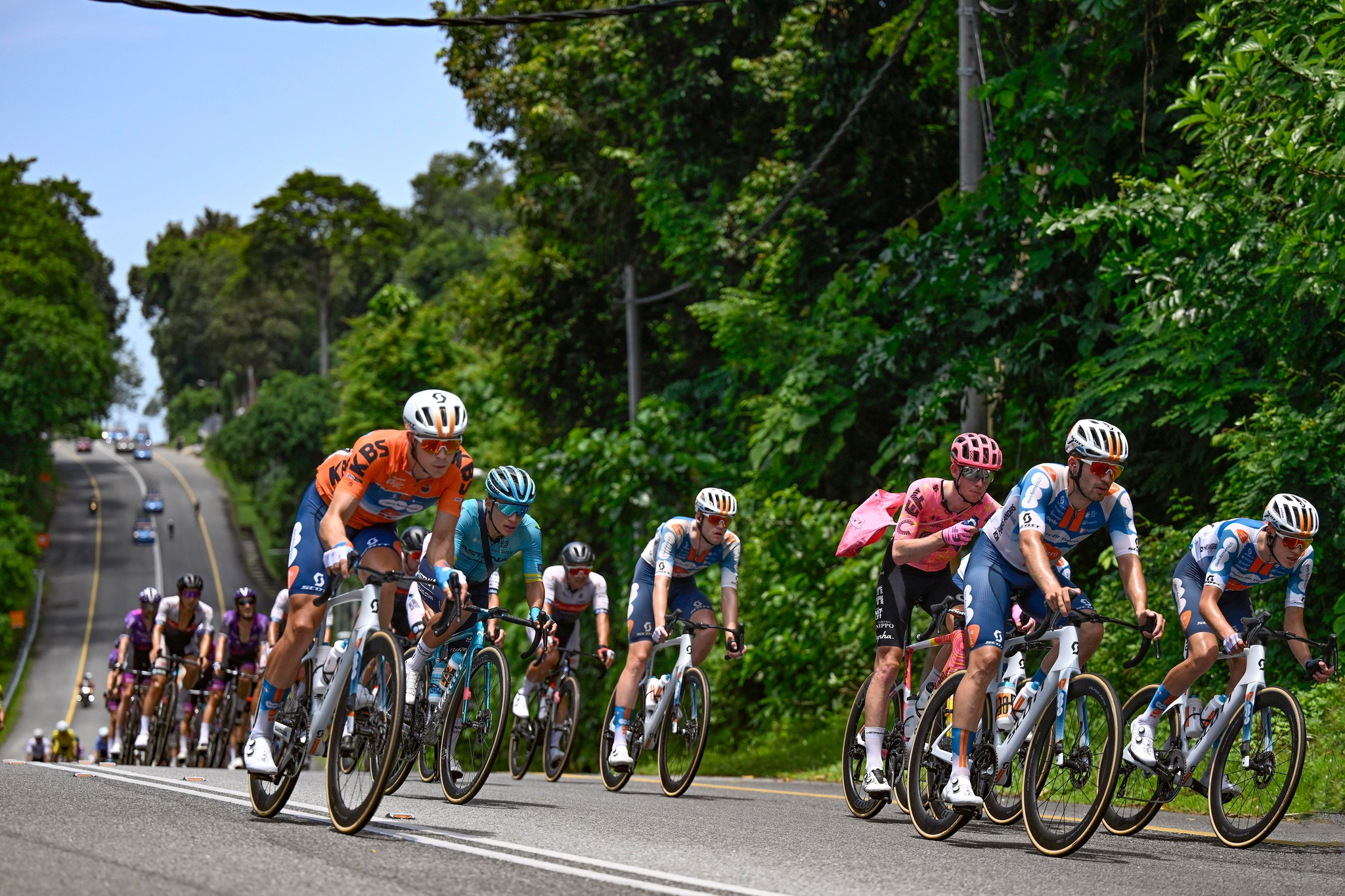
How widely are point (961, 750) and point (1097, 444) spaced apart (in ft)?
5.71

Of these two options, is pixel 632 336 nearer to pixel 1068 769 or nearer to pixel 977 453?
pixel 977 453

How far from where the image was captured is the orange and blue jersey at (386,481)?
26.7ft

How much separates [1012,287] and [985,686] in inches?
421

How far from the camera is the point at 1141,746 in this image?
8.72 m

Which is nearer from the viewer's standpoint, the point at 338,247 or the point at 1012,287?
the point at 1012,287

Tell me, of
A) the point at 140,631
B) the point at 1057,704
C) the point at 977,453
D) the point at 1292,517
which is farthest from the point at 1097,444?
the point at 140,631

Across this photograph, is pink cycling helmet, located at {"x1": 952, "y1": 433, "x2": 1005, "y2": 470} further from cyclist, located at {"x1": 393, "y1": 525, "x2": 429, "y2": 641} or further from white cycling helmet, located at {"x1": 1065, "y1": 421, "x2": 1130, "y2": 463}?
cyclist, located at {"x1": 393, "y1": 525, "x2": 429, "y2": 641}

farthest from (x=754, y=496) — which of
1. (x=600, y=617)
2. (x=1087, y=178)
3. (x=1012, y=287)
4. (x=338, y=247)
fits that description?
(x=338, y=247)

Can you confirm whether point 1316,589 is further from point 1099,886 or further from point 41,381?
point 41,381

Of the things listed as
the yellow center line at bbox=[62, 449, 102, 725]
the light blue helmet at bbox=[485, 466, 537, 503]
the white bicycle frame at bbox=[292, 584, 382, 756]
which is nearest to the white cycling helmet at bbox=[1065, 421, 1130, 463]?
the white bicycle frame at bbox=[292, 584, 382, 756]

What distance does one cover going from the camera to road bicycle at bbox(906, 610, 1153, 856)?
24.8 feet

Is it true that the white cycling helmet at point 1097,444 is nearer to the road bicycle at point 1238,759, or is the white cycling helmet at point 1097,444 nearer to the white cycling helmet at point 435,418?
the road bicycle at point 1238,759

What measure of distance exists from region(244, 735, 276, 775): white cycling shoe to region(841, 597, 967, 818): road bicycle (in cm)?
351

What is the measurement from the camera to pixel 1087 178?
673 inches
